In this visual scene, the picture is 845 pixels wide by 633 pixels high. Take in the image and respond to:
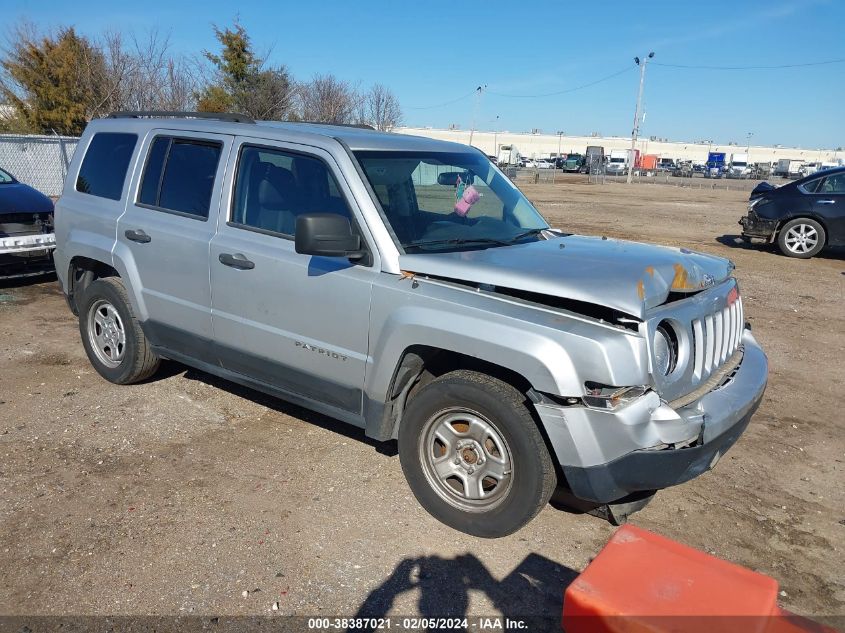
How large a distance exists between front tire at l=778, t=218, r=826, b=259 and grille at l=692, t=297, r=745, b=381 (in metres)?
→ 10.3

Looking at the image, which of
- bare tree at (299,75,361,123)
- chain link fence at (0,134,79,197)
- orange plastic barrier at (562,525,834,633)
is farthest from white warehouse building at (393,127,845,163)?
orange plastic barrier at (562,525,834,633)

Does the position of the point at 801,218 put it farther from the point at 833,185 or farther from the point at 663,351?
the point at 663,351

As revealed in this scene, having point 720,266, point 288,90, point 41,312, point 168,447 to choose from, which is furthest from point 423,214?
point 288,90

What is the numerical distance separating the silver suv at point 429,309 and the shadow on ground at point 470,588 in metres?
0.23

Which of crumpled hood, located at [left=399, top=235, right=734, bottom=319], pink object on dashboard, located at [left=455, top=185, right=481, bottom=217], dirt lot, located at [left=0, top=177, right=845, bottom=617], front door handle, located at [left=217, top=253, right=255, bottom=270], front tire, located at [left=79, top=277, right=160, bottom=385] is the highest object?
pink object on dashboard, located at [left=455, top=185, right=481, bottom=217]

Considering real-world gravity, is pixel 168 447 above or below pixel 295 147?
below

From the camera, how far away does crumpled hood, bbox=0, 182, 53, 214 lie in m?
8.25

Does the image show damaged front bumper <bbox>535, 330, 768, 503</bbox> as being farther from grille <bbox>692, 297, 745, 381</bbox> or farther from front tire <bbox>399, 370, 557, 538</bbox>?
grille <bbox>692, 297, 745, 381</bbox>

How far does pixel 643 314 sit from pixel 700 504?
1533 mm

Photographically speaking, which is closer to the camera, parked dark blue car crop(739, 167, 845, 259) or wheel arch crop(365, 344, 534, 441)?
wheel arch crop(365, 344, 534, 441)

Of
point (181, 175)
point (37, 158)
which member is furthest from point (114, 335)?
point (37, 158)

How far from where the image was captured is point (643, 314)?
3.01 m

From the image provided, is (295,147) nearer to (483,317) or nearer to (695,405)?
(483,317)

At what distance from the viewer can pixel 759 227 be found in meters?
13.3
